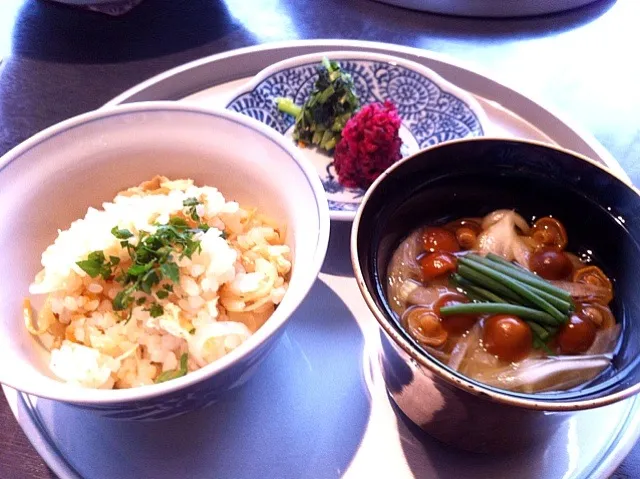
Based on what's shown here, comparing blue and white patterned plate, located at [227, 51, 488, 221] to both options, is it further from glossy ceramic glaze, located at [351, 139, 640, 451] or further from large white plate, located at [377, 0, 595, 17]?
large white plate, located at [377, 0, 595, 17]

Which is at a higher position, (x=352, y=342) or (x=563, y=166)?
(x=563, y=166)

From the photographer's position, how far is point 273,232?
101cm

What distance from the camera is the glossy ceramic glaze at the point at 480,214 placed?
72cm

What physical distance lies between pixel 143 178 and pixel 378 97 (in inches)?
29.4

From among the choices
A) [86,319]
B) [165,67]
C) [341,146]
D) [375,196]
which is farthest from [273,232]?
[165,67]

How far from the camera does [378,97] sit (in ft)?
5.11

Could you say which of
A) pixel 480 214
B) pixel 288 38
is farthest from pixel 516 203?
pixel 288 38

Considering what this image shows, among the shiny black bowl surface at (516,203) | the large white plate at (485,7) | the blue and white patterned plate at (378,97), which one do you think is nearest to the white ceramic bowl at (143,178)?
the shiny black bowl surface at (516,203)

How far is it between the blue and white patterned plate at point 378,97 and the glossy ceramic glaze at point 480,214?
1.35ft

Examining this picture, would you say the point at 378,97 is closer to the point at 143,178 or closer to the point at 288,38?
the point at 288,38

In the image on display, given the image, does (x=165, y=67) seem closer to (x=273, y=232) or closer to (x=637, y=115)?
(x=273, y=232)

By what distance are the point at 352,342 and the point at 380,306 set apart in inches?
11.4

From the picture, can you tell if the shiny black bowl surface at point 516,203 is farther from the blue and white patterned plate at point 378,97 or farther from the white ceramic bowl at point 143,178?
the blue and white patterned plate at point 378,97

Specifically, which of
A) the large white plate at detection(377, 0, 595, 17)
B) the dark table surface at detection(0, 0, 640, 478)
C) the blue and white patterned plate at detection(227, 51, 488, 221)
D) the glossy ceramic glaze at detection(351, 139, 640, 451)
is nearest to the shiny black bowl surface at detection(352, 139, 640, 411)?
the glossy ceramic glaze at detection(351, 139, 640, 451)
